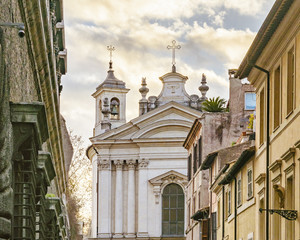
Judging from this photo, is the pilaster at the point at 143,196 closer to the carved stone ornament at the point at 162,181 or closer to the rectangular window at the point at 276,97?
the carved stone ornament at the point at 162,181

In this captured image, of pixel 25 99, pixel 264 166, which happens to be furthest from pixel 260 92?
pixel 25 99

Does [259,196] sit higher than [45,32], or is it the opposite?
[45,32]

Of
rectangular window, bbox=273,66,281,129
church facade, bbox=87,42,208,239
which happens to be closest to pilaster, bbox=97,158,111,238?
church facade, bbox=87,42,208,239

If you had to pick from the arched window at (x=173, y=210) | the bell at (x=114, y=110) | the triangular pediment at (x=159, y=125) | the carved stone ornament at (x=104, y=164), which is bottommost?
the arched window at (x=173, y=210)

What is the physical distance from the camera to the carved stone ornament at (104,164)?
80.6 m

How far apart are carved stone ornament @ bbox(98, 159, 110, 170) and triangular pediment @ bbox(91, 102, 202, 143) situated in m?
1.61

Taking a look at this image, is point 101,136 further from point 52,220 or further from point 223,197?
point 52,220

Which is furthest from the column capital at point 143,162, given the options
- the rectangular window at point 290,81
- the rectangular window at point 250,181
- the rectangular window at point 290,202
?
the rectangular window at point 290,81

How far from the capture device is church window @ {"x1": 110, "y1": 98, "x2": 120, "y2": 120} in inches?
3432

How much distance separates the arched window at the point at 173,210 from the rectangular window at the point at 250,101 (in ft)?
98.8

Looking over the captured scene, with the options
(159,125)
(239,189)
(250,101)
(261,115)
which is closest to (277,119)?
(261,115)

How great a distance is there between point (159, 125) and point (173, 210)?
21.5 feet

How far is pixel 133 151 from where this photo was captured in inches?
3189

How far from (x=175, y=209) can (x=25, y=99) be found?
6421 centimetres
